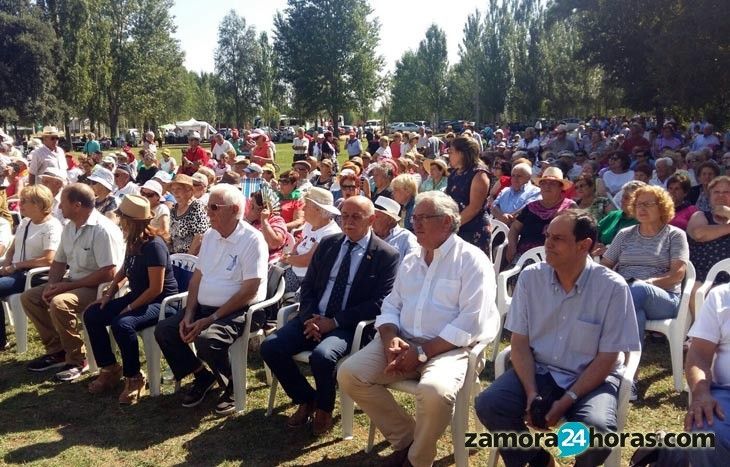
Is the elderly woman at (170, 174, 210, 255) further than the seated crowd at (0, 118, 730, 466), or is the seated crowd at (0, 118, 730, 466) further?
the elderly woman at (170, 174, 210, 255)

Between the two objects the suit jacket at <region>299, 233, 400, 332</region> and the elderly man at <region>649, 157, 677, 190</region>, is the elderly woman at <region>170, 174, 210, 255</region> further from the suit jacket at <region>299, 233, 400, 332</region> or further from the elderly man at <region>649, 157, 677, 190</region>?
the elderly man at <region>649, 157, 677, 190</region>

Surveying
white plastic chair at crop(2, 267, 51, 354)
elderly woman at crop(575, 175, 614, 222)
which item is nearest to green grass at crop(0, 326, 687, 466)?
white plastic chair at crop(2, 267, 51, 354)

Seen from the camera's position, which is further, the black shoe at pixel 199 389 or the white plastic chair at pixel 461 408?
the black shoe at pixel 199 389

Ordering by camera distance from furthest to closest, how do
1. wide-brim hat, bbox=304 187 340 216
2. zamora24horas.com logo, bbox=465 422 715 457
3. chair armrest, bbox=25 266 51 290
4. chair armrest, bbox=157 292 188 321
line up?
chair armrest, bbox=25 266 51 290 → wide-brim hat, bbox=304 187 340 216 → chair armrest, bbox=157 292 188 321 → zamora24horas.com logo, bbox=465 422 715 457

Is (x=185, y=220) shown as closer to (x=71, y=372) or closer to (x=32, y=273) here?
(x=32, y=273)

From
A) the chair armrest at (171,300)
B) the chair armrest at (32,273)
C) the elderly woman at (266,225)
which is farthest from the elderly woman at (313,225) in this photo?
the chair armrest at (32,273)

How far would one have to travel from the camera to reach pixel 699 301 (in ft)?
12.3

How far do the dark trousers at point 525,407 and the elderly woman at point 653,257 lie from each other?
1.30 metres

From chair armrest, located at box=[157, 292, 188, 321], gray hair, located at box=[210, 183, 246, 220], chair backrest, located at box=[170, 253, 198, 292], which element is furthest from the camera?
chair backrest, located at box=[170, 253, 198, 292]

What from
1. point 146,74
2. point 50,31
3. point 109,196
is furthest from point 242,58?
point 109,196

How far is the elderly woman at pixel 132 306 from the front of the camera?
4223 mm

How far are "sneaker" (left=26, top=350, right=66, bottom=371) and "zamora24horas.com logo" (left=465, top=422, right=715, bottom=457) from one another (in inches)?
141

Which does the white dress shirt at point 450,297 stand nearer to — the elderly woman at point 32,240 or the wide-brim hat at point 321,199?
the wide-brim hat at point 321,199

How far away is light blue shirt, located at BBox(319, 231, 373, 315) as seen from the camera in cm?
384
